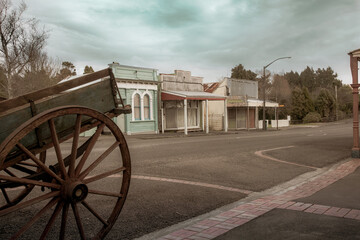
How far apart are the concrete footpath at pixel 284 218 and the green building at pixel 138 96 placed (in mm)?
18897

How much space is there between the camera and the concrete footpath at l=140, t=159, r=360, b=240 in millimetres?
4000

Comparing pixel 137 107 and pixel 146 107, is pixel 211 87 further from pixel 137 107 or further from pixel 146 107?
pixel 137 107

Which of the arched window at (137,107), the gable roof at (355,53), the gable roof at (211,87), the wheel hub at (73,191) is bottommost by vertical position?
the wheel hub at (73,191)

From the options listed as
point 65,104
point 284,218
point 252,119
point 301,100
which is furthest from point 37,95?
point 301,100

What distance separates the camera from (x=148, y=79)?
2641cm

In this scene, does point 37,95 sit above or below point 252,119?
above

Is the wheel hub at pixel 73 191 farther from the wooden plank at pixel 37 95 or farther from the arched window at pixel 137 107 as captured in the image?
the arched window at pixel 137 107

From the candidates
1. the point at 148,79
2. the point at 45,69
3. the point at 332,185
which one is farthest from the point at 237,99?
the point at 332,185

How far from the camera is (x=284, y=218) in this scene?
4582mm

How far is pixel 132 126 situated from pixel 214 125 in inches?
463

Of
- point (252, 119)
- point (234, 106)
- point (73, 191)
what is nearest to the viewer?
point (73, 191)

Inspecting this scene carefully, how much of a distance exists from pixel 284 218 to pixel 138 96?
2177 centimetres

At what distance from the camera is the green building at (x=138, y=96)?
24.4 meters

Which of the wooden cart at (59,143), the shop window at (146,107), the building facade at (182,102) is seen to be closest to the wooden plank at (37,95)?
the wooden cart at (59,143)
